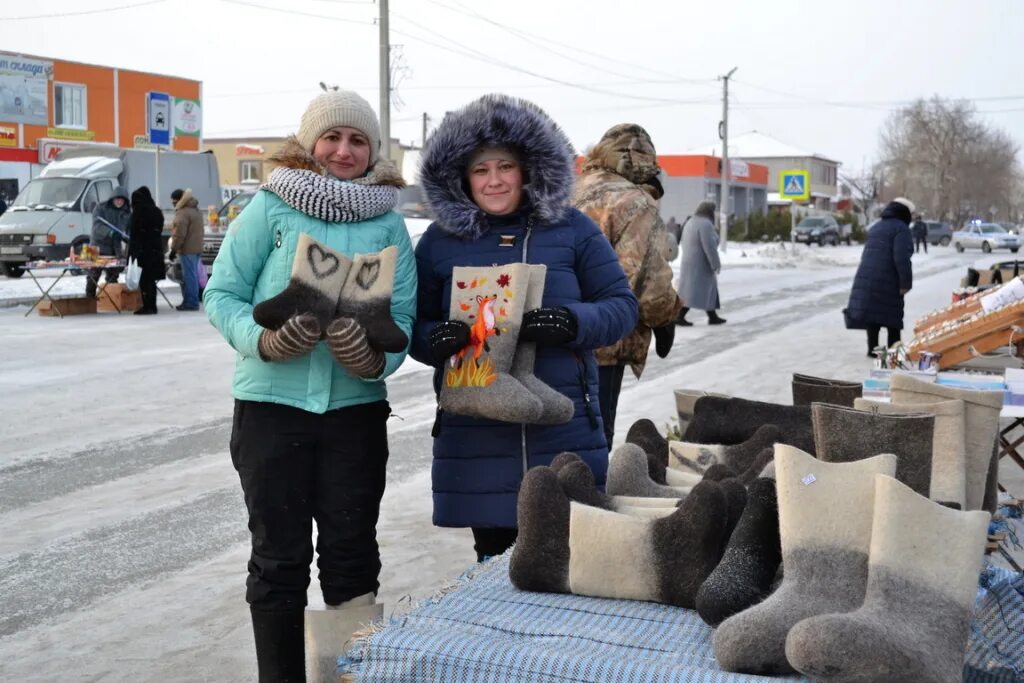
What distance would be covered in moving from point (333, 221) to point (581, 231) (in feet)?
2.51

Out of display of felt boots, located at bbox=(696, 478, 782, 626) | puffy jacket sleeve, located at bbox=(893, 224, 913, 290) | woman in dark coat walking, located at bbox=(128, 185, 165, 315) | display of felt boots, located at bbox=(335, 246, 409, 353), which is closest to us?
display of felt boots, located at bbox=(696, 478, 782, 626)

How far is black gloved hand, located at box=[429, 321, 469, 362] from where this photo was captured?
10.6 feet

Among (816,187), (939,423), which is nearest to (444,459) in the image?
(939,423)

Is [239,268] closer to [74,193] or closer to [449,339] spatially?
[449,339]

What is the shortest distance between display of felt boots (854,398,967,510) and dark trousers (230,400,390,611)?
1.47 meters

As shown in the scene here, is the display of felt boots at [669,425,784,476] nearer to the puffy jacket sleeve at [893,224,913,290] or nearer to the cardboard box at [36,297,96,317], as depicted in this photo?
the puffy jacket sleeve at [893,224,913,290]

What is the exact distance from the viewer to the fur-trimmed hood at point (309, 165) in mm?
3244

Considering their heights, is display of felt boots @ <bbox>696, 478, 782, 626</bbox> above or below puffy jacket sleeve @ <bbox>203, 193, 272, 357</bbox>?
below

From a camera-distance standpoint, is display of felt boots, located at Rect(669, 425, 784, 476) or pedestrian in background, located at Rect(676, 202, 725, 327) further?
pedestrian in background, located at Rect(676, 202, 725, 327)

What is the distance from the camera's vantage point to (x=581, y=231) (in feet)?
11.7

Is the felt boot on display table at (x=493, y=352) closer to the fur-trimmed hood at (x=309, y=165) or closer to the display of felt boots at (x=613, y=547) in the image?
the fur-trimmed hood at (x=309, y=165)

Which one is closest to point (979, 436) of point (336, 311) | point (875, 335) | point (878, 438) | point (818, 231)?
point (878, 438)

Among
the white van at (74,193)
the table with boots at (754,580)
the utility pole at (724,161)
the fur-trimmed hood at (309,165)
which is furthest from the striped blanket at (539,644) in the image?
the utility pole at (724,161)

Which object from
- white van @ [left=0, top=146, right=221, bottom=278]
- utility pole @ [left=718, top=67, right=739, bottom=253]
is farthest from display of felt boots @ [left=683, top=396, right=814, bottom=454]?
utility pole @ [left=718, top=67, right=739, bottom=253]
